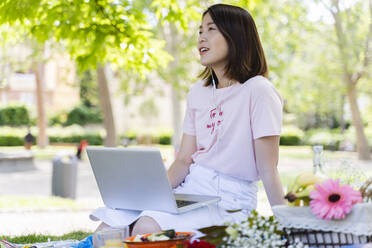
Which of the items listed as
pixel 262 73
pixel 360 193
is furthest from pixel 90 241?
pixel 360 193

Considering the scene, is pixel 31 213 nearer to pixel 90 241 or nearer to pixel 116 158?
pixel 90 241

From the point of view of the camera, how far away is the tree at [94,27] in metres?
4.77

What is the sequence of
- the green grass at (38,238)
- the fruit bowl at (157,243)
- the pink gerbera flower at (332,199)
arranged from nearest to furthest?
the pink gerbera flower at (332,199) → the fruit bowl at (157,243) → the green grass at (38,238)

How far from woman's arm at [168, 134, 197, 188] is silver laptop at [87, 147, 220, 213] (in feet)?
1.23

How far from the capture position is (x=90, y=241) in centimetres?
276

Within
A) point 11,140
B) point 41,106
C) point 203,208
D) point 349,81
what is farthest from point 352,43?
point 11,140

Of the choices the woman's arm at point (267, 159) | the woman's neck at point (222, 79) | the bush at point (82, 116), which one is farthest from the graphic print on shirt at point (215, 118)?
the bush at point (82, 116)

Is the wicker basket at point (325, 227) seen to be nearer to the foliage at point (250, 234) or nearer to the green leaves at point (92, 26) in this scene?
the foliage at point (250, 234)

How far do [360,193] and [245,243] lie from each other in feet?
1.53

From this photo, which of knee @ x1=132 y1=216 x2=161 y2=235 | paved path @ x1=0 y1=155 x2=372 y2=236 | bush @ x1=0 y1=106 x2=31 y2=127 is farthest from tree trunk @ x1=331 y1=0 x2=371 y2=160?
bush @ x1=0 y1=106 x2=31 y2=127

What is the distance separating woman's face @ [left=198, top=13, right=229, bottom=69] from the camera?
277 centimetres

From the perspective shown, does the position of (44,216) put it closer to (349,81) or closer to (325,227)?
(325,227)

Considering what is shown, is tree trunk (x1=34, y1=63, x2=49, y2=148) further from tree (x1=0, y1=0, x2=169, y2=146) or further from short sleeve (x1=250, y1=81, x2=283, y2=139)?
short sleeve (x1=250, y1=81, x2=283, y2=139)

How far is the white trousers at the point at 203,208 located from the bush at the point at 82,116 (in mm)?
31176
